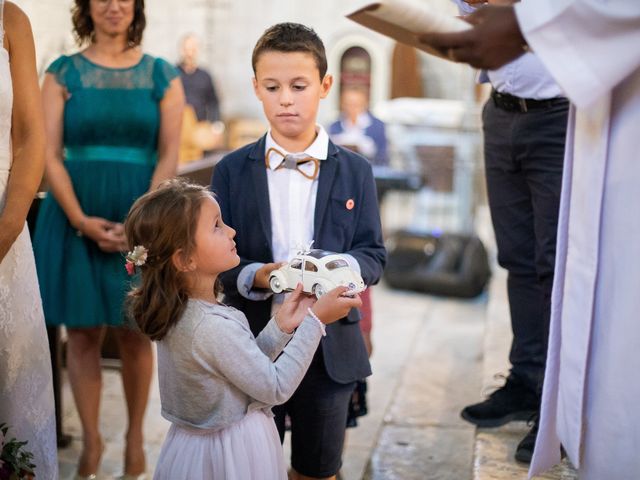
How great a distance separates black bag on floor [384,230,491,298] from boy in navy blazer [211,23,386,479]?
4.43 metres

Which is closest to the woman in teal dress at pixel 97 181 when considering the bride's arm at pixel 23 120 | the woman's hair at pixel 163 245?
the bride's arm at pixel 23 120

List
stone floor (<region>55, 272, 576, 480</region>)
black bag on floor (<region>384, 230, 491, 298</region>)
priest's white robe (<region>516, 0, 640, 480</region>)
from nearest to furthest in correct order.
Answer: priest's white robe (<region>516, 0, 640, 480</region>) < stone floor (<region>55, 272, 576, 480</region>) < black bag on floor (<region>384, 230, 491, 298</region>)

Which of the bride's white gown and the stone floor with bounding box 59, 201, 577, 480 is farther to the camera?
the stone floor with bounding box 59, 201, 577, 480

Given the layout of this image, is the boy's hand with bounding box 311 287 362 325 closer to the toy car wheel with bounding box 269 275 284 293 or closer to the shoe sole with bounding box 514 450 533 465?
the toy car wheel with bounding box 269 275 284 293

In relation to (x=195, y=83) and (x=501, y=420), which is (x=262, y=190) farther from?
(x=195, y=83)

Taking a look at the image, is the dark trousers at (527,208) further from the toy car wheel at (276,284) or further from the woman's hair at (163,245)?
the woman's hair at (163,245)

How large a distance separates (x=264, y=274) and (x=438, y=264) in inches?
197

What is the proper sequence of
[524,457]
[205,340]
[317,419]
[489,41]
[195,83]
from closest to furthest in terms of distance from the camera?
[489,41] < [205,340] < [317,419] < [524,457] < [195,83]

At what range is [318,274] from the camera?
207cm

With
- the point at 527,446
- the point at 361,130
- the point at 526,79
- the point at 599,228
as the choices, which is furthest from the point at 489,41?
the point at 361,130

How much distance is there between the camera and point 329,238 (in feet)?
7.81

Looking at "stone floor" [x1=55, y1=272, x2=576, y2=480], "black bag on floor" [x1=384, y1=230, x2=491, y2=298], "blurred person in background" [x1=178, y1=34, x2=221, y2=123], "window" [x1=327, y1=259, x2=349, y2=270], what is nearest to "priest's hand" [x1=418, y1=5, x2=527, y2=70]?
"window" [x1=327, y1=259, x2=349, y2=270]

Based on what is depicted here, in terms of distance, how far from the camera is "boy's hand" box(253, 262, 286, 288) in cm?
221

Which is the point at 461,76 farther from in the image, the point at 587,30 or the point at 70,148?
the point at 587,30
